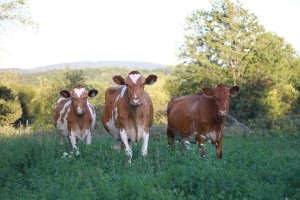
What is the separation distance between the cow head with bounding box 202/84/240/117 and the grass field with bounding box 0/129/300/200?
2.87 feet

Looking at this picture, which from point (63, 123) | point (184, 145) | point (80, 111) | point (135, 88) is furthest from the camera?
point (63, 123)

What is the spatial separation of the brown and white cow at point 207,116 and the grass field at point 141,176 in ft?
0.91

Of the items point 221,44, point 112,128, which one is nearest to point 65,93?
point 112,128

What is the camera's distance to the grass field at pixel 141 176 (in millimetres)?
6754

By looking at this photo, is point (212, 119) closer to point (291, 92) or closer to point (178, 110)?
point (178, 110)

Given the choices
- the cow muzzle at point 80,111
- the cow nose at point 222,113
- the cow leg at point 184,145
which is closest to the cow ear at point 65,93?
the cow muzzle at point 80,111

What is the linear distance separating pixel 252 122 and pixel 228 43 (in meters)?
7.80

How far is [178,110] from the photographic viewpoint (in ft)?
38.8

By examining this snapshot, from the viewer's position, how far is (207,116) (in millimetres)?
10289

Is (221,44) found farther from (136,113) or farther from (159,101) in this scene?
(136,113)

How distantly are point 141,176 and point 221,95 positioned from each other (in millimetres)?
3358

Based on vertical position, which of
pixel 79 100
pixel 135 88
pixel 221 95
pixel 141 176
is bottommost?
pixel 141 176

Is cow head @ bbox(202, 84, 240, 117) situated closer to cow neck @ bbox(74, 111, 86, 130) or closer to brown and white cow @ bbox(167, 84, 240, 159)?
brown and white cow @ bbox(167, 84, 240, 159)

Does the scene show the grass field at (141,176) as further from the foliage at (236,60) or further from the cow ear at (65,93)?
the foliage at (236,60)
